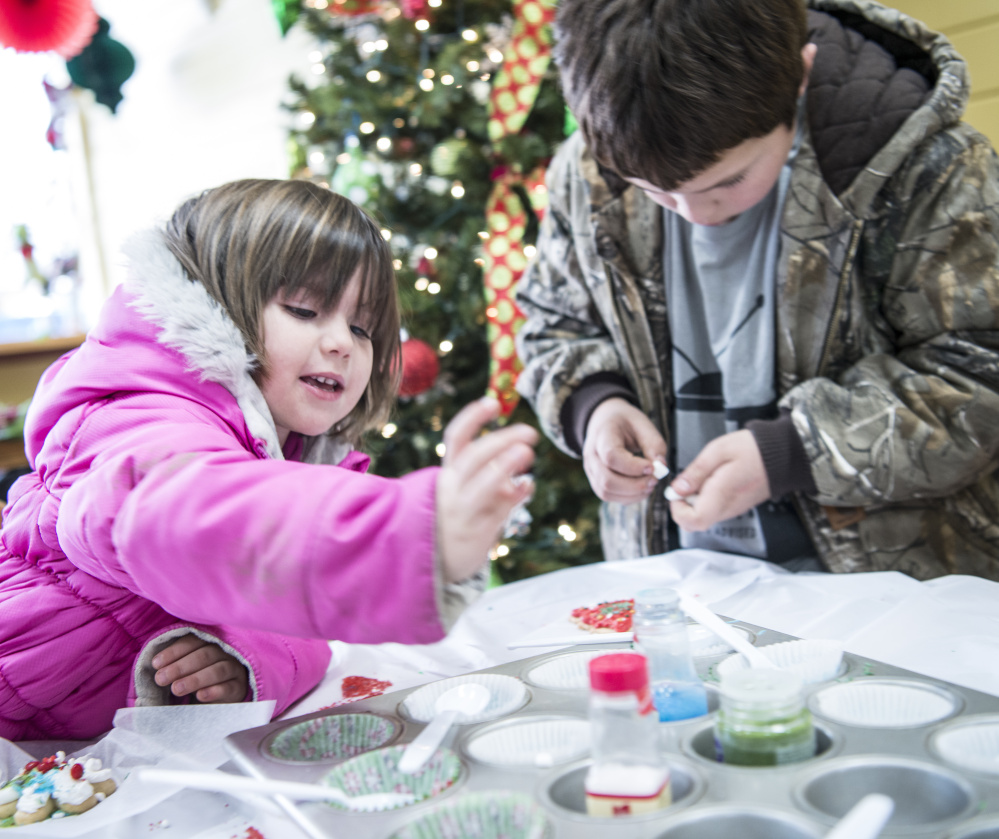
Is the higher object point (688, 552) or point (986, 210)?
point (986, 210)

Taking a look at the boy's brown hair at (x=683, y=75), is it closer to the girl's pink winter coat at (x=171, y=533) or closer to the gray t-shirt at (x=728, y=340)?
the gray t-shirt at (x=728, y=340)

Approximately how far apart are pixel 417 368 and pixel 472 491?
5.83 ft

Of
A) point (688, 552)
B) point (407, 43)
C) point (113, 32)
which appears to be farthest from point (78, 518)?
point (113, 32)

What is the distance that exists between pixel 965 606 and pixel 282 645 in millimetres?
785

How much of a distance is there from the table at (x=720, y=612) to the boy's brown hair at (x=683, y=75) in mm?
551

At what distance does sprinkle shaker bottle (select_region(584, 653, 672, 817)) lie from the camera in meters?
0.53

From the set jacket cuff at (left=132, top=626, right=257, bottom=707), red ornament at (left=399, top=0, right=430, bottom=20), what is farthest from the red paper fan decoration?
jacket cuff at (left=132, top=626, right=257, bottom=707)

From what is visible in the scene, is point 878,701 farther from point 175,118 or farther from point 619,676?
point 175,118

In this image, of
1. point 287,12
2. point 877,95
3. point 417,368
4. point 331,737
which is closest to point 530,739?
point 331,737

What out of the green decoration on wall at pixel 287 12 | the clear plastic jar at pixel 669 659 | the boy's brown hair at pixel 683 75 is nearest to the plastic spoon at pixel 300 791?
the clear plastic jar at pixel 669 659

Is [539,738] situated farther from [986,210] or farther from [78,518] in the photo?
[986,210]

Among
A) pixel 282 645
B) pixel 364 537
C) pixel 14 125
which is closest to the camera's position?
pixel 364 537

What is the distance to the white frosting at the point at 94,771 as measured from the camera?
0.67 metres

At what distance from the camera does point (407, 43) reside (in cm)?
Answer: 248
